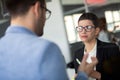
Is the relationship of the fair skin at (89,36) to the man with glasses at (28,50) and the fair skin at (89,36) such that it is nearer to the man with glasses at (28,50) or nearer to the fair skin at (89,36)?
the fair skin at (89,36)

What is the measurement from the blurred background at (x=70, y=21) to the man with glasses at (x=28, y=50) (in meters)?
3.22

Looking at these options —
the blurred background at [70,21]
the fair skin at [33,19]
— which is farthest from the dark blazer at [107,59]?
the blurred background at [70,21]

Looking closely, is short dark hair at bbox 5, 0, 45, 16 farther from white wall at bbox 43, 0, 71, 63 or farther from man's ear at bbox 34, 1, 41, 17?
white wall at bbox 43, 0, 71, 63

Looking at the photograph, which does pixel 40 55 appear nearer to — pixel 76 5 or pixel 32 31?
pixel 32 31

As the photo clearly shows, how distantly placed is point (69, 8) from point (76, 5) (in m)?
0.22

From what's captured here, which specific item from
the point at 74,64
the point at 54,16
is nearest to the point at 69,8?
the point at 54,16

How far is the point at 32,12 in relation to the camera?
113 centimetres

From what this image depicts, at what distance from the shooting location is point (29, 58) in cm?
104

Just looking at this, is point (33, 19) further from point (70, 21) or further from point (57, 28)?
point (70, 21)

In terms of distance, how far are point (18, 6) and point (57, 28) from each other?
3.66 metres

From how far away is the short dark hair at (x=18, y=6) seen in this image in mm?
1128

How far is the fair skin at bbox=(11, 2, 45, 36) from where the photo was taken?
3.71 ft

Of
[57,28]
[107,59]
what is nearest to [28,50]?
[107,59]

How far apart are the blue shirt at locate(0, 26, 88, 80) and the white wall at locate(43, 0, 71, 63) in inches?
142
